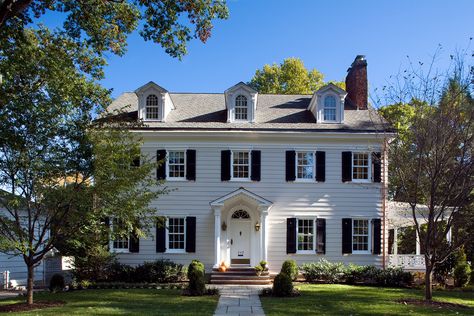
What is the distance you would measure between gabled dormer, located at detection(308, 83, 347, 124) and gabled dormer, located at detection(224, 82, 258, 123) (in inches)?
112

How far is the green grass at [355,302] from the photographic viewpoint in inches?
513

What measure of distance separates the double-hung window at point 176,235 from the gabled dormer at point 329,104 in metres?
7.70

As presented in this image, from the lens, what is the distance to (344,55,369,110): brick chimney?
24.5 meters

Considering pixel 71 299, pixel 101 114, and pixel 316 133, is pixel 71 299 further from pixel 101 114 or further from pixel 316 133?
pixel 316 133

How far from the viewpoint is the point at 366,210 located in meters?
22.0

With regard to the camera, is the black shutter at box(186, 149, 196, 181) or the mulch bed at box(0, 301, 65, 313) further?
the black shutter at box(186, 149, 196, 181)

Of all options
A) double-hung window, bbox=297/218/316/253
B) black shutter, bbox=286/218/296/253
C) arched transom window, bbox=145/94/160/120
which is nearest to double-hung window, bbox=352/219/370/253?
double-hung window, bbox=297/218/316/253

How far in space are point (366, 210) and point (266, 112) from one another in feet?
21.0

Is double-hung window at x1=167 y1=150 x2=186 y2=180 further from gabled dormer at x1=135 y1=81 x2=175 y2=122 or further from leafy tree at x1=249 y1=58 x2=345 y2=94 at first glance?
leafy tree at x1=249 y1=58 x2=345 y2=94

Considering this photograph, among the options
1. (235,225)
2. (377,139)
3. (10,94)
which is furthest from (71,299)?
(377,139)

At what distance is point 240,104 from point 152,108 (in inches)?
157

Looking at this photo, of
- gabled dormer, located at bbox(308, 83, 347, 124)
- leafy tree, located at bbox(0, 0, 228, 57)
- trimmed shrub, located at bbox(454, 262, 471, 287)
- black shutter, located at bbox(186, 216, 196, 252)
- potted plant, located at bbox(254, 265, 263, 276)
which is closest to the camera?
leafy tree, located at bbox(0, 0, 228, 57)

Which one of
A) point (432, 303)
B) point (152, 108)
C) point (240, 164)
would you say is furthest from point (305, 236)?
point (152, 108)

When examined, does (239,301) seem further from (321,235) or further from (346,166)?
(346,166)
